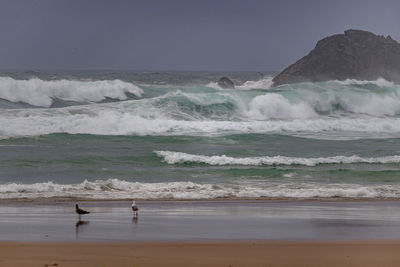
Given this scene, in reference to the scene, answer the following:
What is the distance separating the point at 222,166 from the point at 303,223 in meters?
9.43

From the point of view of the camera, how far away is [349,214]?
13.6 meters

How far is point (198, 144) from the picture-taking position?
88.8 ft

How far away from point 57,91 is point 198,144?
18.0 meters

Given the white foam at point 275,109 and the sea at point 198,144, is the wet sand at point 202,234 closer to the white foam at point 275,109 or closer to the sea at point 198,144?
the sea at point 198,144

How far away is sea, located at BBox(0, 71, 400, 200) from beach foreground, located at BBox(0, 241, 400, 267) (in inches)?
213

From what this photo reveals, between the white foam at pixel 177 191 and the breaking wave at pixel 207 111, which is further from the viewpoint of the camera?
the breaking wave at pixel 207 111

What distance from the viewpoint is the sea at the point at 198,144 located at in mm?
16938

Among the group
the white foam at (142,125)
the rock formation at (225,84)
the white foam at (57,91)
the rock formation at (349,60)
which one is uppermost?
the rock formation at (349,60)

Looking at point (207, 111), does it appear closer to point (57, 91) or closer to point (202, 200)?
point (57, 91)

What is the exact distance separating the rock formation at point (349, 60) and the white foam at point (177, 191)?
152 ft

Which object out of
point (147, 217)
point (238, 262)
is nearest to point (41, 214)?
point (147, 217)

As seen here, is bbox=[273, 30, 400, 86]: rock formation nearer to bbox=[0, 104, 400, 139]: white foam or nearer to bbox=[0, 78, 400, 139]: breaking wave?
bbox=[0, 78, 400, 139]: breaking wave

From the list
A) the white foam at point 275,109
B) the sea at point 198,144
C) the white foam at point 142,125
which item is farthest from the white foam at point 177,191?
the white foam at point 275,109

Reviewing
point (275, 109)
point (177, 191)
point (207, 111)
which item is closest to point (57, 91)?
point (207, 111)
